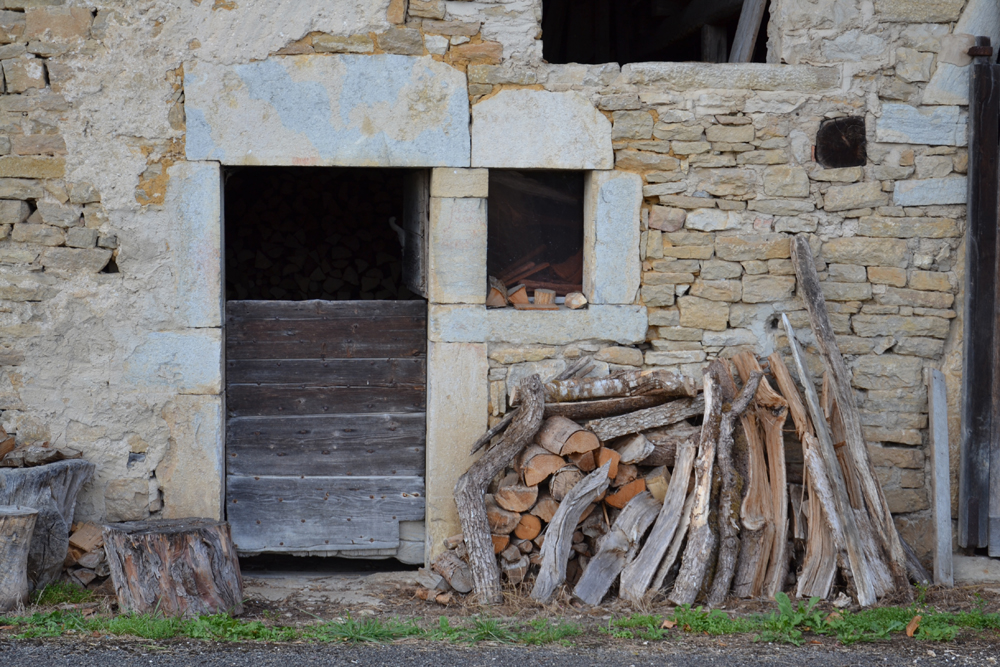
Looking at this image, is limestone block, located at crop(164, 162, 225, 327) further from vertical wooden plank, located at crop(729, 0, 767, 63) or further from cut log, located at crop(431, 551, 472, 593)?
vertical wooden plank, located at crop(729, 0, 767, 63)

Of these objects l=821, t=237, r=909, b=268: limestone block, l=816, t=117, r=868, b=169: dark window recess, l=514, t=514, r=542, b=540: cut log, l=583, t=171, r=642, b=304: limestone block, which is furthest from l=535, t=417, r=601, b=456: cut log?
l=816, t=117, r=868, b=169: dark window recess

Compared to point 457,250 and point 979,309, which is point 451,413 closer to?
point 457,250

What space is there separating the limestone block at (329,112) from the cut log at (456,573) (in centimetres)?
193

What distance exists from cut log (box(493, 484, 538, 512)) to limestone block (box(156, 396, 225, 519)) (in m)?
1.45

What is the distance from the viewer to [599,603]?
3.80 meters

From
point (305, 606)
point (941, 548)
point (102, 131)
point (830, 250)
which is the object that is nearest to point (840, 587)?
point (941, 548)

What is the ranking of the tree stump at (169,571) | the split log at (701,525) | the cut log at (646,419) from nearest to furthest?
the tree stump at (169,571) → the split log at (701,525) → the cut log at (646,419)

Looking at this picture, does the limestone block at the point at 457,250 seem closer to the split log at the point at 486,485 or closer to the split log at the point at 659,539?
the split log at the point at 486,485

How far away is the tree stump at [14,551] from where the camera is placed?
11.7ft

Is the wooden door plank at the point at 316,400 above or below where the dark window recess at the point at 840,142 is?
below

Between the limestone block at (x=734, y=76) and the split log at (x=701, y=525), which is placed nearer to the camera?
the split log at (x=701, y=525)

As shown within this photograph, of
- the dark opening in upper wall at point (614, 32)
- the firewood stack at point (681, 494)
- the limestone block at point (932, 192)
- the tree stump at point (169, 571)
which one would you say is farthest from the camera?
the dark opening in upper wall at point (614, 32)

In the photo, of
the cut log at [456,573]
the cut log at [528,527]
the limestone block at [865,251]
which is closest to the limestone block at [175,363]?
the cut log at [456,573]

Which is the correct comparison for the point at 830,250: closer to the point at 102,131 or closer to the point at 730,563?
the point at 730,563
